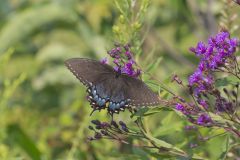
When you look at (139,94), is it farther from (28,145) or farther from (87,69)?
(28,145)

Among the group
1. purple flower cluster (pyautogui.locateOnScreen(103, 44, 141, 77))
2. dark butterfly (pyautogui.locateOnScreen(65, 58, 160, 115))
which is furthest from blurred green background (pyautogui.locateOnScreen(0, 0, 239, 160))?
purple flower cluster (pyautogui.locateOnScreen(103, 44, 141, 77))

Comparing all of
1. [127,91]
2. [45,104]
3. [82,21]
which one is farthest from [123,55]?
[45,104]

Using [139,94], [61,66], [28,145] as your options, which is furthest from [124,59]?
[61,66]

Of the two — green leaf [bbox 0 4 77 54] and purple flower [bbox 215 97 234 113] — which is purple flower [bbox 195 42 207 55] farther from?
green leaf [bbox 0 4 77 54]

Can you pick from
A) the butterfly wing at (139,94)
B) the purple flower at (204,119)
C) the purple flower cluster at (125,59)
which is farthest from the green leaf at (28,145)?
the purple flower at (204,119)

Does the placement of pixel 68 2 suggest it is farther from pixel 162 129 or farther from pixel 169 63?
pixel 162 129
